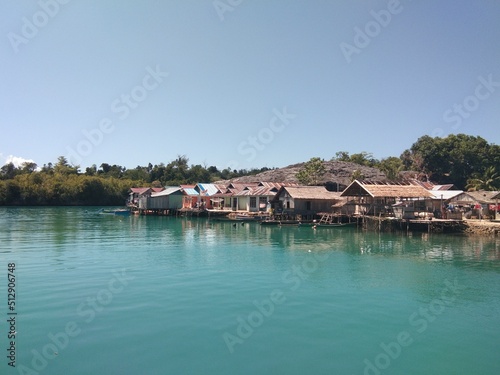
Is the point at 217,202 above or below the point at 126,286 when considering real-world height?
above

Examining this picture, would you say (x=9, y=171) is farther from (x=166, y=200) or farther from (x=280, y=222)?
(x=280, y=222)

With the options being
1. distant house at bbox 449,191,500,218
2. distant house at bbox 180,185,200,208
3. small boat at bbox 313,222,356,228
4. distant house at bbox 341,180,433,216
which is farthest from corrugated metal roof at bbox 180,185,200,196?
distant house at bbox 449,191,500,218

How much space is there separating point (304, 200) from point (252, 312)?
39102 mm

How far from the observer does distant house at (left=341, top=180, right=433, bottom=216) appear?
4312 cm

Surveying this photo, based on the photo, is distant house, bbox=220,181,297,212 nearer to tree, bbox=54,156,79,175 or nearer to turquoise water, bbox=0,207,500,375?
turquoise water, bbox=0,207,500,375

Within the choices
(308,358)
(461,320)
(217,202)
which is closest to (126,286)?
(308,358)

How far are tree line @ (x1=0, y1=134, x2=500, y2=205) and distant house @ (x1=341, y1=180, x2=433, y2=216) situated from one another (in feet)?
70.7

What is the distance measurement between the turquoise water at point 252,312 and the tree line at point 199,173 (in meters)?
49.2

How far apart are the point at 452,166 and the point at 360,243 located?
195ft

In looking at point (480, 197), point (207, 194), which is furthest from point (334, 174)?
point (480, 197)

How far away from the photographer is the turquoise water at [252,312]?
1112cm

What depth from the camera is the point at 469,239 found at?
36.1 m

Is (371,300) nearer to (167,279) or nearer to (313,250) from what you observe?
(167,279)

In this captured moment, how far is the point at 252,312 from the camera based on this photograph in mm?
14945
